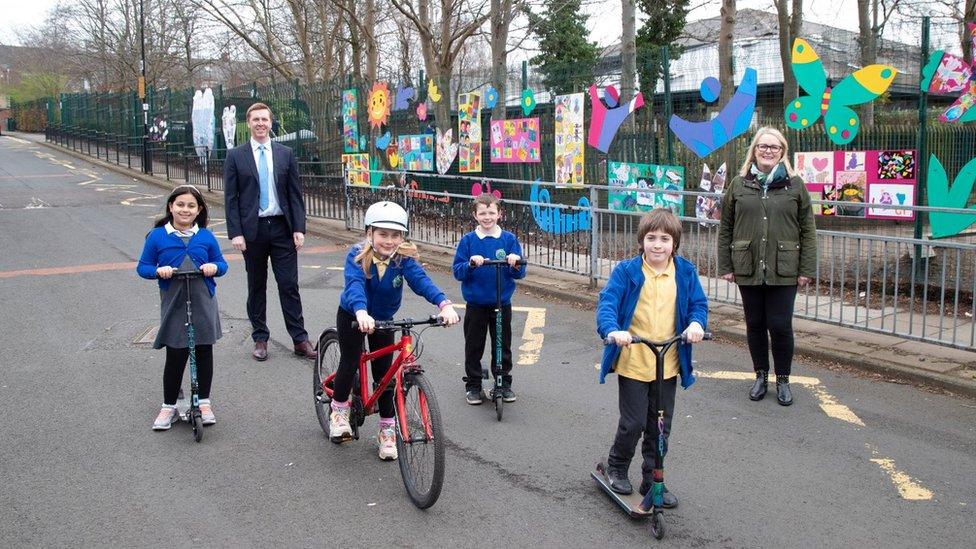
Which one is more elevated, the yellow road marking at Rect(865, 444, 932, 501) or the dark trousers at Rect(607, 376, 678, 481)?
the dark trousers at Rect(607, 376, 678, 481)

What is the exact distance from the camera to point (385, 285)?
480 centimetres

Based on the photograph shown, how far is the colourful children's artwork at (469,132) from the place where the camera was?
1545 centimetres

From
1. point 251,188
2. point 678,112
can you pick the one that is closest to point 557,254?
point 678,112

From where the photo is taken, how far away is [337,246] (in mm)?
14117

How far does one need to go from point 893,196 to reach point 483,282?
5.38 metres

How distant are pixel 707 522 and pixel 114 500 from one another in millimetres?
2964

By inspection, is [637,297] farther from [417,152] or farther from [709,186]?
[417,152]

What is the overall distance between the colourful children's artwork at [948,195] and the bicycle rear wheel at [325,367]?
20.3ft

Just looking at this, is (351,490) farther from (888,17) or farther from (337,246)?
(888,17)

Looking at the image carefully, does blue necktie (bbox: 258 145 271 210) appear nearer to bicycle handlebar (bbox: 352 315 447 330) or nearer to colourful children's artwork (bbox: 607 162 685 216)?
bicycle handlebar (bbox: 352 315 447 330)

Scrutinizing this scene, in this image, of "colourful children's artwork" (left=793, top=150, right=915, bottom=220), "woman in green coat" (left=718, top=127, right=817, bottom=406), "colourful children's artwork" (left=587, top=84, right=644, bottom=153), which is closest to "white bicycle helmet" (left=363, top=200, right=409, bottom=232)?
"woman in green coat" (left=718, top=127, right=817, bottom=406)

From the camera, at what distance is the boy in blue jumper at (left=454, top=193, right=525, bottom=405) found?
5828mm

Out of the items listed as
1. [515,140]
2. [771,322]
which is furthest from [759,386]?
[515,140]

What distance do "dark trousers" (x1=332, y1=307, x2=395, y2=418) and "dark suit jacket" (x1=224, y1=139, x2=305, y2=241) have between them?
260 centimetres
